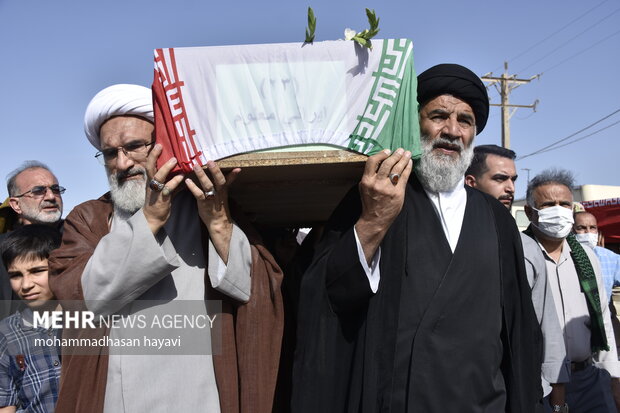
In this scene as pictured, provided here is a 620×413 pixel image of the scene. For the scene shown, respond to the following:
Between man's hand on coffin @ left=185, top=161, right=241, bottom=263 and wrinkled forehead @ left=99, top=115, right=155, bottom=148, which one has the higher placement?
wrinkled forehead @ left=99, top=115, right=155, bottom=148

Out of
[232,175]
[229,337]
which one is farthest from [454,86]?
[229,337]

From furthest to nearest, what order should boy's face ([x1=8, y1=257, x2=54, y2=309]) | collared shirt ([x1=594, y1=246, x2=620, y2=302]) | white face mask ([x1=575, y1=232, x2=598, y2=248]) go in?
white face mask ([x1=575, y1=232, x2=598, y2=248]) < collared shirt ([x1=594, y1=246, x2=620, y2=302]) < boy's face ([x1=8, y1=257, x2=54, y2=309])

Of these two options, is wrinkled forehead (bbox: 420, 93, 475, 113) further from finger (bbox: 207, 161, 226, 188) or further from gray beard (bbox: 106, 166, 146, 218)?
gray beard (bbox: 106, 166, 146, 218)

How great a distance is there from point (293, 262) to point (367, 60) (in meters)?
1.04

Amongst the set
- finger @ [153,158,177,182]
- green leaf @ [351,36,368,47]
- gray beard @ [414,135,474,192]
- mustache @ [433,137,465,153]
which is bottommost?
finger @ [153,158,177,182]

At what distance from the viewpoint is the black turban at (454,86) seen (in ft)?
8.31

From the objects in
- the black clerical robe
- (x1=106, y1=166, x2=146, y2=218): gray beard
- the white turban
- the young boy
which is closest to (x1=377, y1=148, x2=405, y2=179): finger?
the black clerical robe

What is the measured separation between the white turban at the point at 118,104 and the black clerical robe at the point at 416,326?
102 centimetres

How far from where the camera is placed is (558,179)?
3910 mm

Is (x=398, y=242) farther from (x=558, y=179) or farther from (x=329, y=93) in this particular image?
(x=558, y=179)

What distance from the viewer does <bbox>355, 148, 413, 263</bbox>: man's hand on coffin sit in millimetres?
2094

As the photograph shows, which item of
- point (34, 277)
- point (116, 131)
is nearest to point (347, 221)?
point (116, 131)

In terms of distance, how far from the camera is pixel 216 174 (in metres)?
2.10

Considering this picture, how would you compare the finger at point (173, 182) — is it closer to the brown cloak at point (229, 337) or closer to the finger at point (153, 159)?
the finger at point (153, 159)
